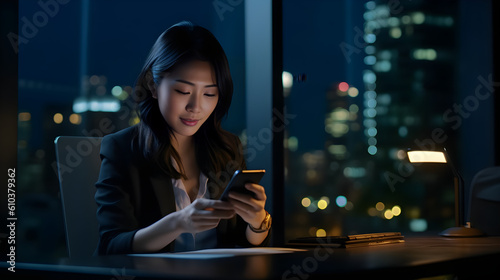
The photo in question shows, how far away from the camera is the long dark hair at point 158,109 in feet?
5.81

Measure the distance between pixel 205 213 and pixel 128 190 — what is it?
0.44m

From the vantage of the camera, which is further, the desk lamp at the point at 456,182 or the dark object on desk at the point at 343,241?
the desk lamp at the point at 456,182

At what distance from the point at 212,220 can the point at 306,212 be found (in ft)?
5.19

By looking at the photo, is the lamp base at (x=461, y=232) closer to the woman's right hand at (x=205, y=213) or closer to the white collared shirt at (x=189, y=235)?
the white collared shirt at (x=189, y=235)

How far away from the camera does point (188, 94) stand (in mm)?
1750

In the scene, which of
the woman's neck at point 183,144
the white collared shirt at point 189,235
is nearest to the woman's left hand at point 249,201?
the white collared shirt at point 189,235

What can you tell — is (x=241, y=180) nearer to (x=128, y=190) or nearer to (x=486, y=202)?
(x=128, y=190)

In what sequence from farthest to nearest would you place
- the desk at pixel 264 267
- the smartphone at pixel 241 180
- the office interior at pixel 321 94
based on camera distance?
the office interior at pixel 321 94 → the smartphone at pixel 241 180 → the desk at pixel 264 267

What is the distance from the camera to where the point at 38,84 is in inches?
128

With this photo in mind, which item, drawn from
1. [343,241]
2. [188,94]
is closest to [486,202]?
[343,241]

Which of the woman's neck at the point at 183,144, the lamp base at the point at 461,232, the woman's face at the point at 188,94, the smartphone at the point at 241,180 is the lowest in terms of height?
the lamp base at the point at 461,232

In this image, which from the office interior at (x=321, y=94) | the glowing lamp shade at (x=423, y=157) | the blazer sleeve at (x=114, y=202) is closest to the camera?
the blazer sleeve at (x=114, y=202)

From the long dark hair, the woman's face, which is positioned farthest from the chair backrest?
the woman's face

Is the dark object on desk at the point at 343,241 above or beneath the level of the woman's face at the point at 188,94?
beneath
